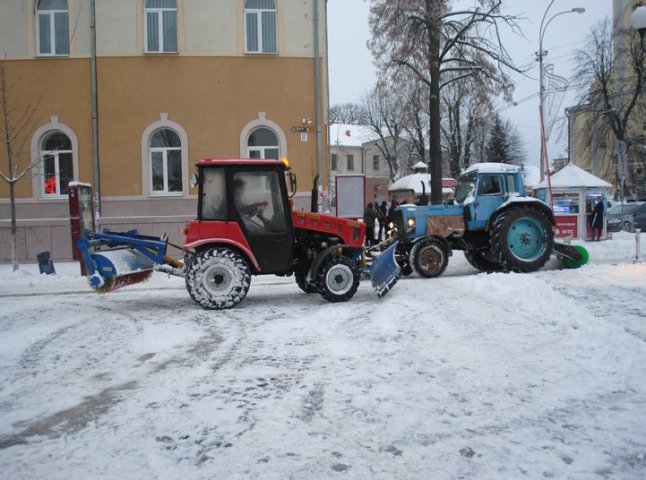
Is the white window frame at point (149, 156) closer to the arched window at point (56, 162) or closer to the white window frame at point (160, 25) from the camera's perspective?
the white window frame at point (160, 25)

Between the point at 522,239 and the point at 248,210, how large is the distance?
6.37m

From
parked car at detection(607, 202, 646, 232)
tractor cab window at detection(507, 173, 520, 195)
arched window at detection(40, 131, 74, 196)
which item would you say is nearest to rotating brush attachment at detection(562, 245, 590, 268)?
tractor cab window at detection(507, 173, 520, 195)

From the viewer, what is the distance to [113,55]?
711 inches

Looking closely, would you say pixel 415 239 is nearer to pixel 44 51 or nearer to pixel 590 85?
pixel 44 51

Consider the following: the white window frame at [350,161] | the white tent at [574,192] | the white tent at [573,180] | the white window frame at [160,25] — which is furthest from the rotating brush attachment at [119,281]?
the white window frame at [350,161]

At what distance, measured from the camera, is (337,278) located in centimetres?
875

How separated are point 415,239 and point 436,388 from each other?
769 centimetres

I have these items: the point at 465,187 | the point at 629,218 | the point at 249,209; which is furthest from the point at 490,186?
the point at 629,218

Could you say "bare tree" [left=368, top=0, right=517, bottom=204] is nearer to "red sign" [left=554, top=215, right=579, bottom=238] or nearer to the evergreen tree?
"red sign" [left=554, top=215, right=579, bottom=238]

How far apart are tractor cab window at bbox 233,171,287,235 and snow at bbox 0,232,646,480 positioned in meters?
1.29

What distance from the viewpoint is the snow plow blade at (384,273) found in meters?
8.75

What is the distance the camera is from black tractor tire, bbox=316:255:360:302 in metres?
8.68

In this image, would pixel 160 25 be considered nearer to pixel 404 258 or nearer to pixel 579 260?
pixel 404 258

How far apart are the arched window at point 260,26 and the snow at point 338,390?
12.5 m
